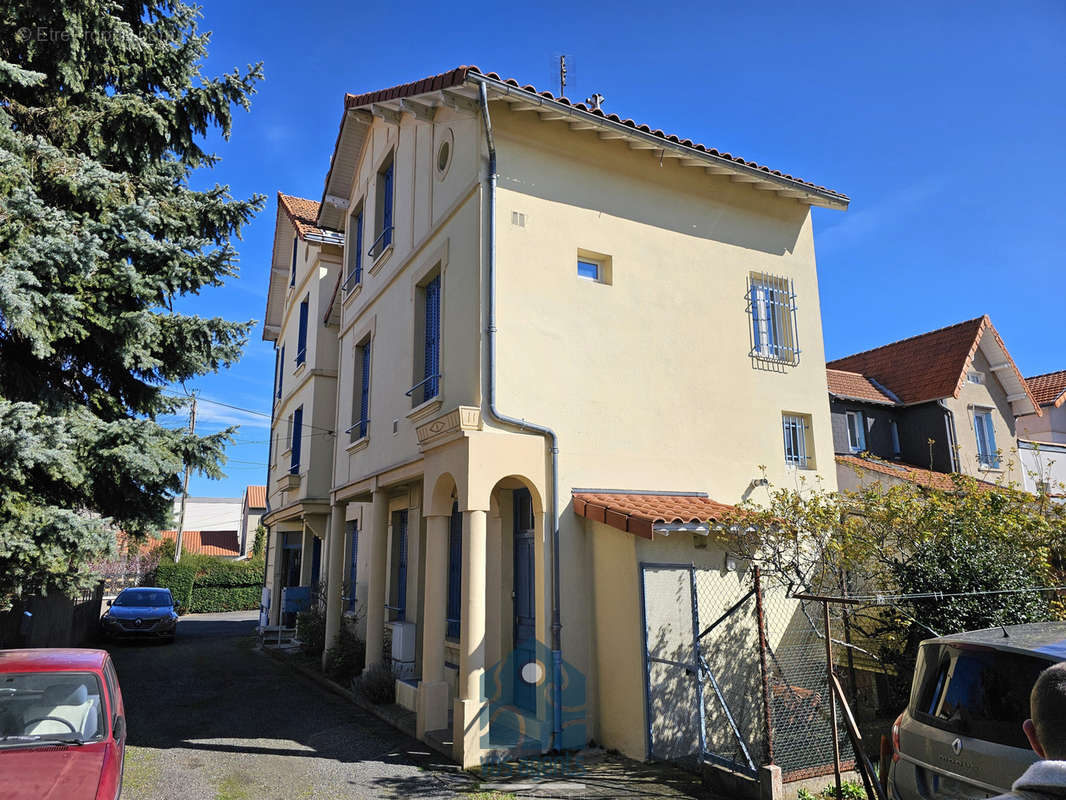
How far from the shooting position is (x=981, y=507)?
7.47 metres

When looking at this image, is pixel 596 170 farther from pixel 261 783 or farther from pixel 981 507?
pixel 261 783

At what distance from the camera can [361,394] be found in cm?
1405

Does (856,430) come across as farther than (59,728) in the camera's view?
Yes

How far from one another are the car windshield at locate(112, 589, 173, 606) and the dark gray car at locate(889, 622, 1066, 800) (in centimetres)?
2097

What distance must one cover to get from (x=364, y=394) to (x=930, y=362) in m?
16.1

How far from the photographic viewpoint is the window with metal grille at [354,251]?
48.5ft

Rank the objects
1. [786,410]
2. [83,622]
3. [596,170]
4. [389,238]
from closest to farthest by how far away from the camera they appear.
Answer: [596,170], [786,410], [389,238], [83,622]

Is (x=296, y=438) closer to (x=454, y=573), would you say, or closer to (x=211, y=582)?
(x=454, y=573)

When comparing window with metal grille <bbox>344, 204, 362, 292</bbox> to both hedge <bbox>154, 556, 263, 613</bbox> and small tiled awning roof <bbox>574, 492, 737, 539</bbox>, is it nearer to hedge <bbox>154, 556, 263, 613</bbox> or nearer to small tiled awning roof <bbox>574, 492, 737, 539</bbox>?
small tiled awning roof <bbox>574, 492, 737, 539</bbox>

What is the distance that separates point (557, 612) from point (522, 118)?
648cm

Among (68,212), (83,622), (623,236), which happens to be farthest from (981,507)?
(83,622)

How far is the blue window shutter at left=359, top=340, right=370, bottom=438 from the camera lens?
13398mm

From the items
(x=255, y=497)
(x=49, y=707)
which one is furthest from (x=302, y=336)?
(x=255, y=497)

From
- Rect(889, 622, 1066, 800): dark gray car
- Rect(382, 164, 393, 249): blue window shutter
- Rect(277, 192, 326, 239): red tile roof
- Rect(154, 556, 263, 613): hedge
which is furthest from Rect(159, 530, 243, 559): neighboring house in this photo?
Rect(889, 622, 1066, 800): dark gray car
